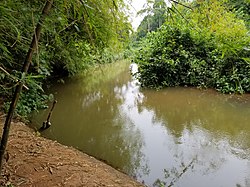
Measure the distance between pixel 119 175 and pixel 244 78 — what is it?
655 centimetres

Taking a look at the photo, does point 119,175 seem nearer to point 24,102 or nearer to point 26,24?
point 26,24

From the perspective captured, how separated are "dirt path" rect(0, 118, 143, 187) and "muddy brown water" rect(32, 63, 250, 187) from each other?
658 mm

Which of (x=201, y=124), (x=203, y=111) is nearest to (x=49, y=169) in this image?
(x=201, y=124)

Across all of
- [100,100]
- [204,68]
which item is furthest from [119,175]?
[204,68]

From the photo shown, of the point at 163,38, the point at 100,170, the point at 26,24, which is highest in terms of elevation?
the point at 163,38

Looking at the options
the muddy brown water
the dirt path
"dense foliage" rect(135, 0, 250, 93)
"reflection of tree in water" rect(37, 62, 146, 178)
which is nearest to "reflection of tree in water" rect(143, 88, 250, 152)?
the muddy brown water

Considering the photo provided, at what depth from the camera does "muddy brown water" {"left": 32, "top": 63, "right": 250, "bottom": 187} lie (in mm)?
4254

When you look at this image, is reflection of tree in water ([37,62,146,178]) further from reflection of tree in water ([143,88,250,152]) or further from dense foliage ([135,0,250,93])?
dense foliage ([135,0,250,93])

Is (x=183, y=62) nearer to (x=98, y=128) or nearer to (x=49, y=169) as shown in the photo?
(x=98, y=128)

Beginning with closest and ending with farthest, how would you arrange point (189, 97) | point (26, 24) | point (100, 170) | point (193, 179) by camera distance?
point (26, 24)
point (100, 170)
point (193, 179)
point (189, 97)

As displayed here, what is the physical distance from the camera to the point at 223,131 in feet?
19.6

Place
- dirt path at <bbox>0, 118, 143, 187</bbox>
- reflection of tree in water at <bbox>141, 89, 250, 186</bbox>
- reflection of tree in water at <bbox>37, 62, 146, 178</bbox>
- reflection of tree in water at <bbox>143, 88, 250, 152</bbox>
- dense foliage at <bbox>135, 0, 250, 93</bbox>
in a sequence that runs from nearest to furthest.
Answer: dirt path at <bbox>0, 118, 143, 187</bbox>, reflection of tree in water at <bbox>141, 89, 250, 186</bbox>, reflection of tree in water at <bbox>37, 62, 146, 178</bbox>, reflection of tree in water at <bbox>143, 88, 250, 152</bbox>, dense foliage at <bbox>135, 0, 250, 93</bbox>

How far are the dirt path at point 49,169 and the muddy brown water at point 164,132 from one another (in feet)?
2.16

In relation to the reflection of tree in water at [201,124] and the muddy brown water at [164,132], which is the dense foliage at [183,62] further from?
the reflection of tree in water at [201,124]
